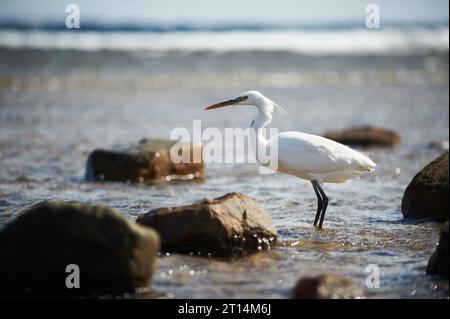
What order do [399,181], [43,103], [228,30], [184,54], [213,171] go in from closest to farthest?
1. [399,181]
2. [213,171]
3. [43,103]
4. [184,54]
5. [228,30]

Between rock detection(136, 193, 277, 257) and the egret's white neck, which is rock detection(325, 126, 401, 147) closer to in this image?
the egret's white neck

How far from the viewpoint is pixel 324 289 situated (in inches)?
184

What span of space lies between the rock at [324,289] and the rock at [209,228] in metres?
1.16

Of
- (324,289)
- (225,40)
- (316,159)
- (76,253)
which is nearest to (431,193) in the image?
(316,159)

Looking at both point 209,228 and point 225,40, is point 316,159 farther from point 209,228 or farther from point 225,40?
point 225,40

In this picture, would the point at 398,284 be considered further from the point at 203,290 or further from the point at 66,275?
the point at 66,275

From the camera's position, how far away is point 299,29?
58.9m

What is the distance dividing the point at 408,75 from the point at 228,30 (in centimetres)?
3083

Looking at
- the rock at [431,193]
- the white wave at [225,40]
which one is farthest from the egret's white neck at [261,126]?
the white wave at [225,40]

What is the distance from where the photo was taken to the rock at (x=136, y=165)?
9562 millimetres

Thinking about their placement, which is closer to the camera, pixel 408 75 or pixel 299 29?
pixel 408 75

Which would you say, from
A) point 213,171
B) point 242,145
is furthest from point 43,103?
point 213,171

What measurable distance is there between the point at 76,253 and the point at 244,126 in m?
10.6

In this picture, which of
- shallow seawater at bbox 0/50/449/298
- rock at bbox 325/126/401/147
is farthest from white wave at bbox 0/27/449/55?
rock at bbox 325/126/401/147
